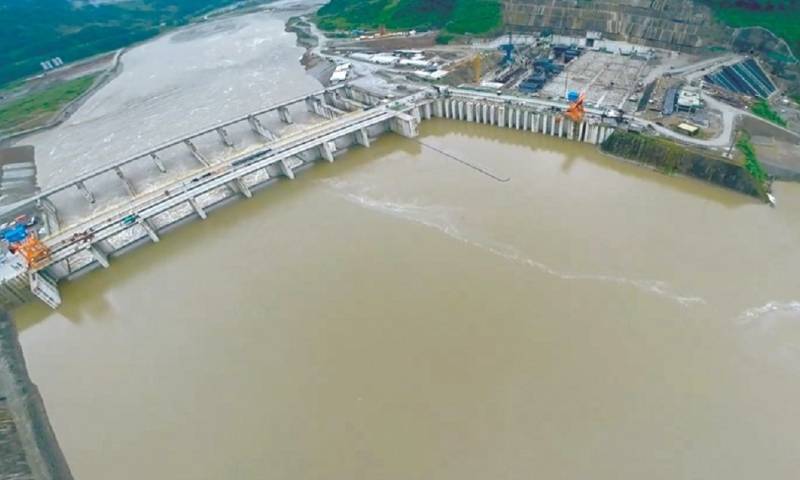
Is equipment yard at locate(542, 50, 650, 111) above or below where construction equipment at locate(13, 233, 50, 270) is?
above

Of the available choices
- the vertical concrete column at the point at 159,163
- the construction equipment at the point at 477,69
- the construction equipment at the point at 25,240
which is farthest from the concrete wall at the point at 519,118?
the construction equipment at the point at 25,240

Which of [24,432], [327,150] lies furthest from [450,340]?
[327,150]

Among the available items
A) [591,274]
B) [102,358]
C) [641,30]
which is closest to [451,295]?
[591,274]

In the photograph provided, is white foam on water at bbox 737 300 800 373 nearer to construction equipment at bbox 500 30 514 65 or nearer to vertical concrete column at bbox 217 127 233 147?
construction equipment at bbox 500 30 514 65

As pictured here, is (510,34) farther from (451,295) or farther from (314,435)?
(314,435)

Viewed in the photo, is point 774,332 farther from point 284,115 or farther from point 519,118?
point 284,115

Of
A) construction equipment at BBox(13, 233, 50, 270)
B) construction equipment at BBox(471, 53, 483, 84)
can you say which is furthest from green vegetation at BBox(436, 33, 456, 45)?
construction equipment at BBox(13, 233, 50, 270)
